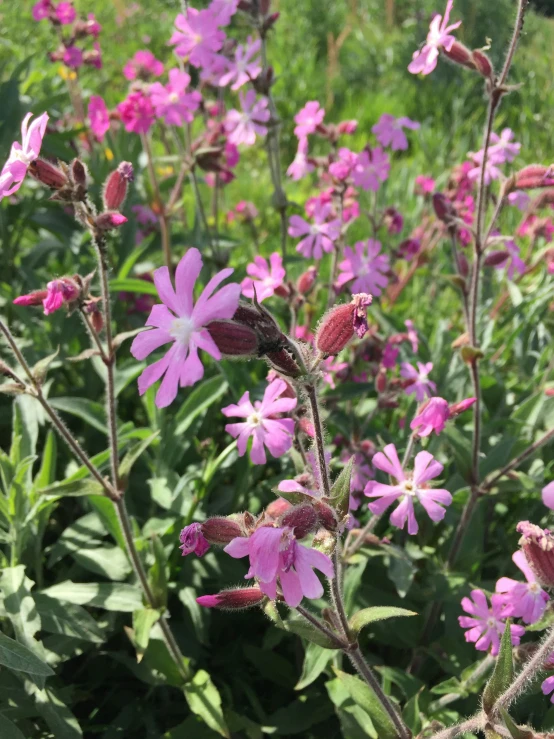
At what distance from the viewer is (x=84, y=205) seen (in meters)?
1.30

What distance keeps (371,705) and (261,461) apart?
20.4 inches

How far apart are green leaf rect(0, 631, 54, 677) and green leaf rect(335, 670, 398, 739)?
0.55 m

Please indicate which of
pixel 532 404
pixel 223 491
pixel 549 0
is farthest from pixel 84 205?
pixel 549 0

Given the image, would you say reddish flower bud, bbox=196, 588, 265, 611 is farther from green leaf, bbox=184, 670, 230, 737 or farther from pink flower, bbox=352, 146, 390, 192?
pink flower, bbox=352, 146, 390, 192

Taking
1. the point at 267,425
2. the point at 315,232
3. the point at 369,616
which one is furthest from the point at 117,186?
the point at 369,616

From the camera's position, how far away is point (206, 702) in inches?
56.7

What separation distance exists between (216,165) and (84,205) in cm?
96

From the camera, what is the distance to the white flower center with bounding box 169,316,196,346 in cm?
88

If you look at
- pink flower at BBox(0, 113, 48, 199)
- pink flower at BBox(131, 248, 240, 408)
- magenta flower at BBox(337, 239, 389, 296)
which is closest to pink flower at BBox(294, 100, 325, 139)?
magenta flower at BBox(337, 239, 389, 296)

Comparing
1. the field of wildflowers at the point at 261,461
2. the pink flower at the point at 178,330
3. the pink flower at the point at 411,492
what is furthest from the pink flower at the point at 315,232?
the pink flower at the point at 178,330

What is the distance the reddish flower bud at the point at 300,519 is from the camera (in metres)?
0.86

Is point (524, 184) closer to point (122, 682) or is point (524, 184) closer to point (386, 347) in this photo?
point (386, 347)

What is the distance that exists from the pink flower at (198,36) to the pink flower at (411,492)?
1.46m

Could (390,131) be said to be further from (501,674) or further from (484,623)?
(501,674)
